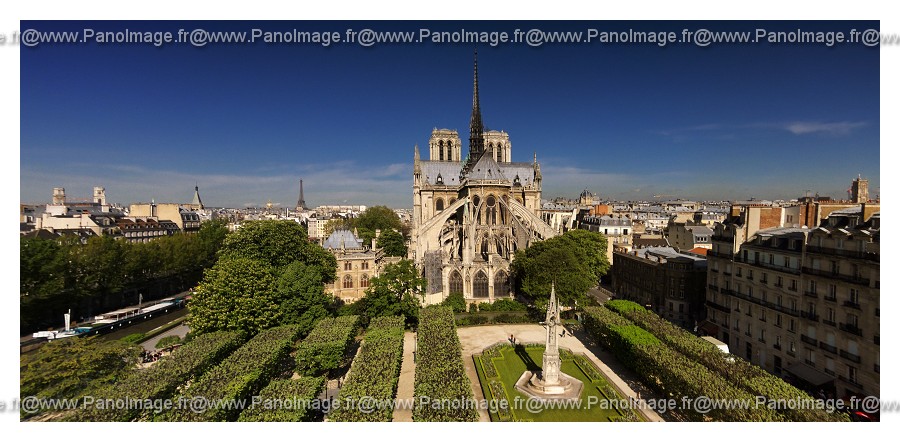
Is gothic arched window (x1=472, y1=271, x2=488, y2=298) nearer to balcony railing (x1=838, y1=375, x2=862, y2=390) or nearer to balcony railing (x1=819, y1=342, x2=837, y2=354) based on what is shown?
balcony railing (x1=819, y1=342, x2=837, y2=354)

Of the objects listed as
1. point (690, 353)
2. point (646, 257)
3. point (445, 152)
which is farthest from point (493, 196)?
point (690, 353)

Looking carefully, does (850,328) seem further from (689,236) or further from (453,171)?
(453,171)

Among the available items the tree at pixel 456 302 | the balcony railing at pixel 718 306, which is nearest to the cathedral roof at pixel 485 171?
the tree at pixel 456 302

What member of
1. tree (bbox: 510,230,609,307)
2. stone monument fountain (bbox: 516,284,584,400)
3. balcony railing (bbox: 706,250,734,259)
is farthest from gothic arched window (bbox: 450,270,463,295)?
balcony railing (bbox: 706,250,734,259)

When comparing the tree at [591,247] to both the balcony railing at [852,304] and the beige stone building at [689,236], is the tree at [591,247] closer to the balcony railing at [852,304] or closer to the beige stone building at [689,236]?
the beige stone building at [689,236]

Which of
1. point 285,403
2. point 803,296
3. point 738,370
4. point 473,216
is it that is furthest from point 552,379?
point 473,216
